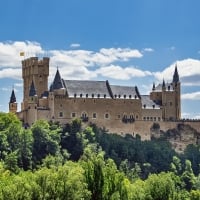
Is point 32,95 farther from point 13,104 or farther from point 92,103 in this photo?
point 92,103

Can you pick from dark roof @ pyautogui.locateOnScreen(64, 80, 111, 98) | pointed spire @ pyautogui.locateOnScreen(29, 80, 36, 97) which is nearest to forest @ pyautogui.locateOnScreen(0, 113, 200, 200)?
dark roof @ pyautogui.locateOnScreen(64, 80, 111, 98)

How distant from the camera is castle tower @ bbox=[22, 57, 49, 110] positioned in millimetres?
133500

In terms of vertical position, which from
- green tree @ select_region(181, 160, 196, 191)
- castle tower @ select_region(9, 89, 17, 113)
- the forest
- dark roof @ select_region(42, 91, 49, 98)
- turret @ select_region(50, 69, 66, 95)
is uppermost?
turret @ select_region(50, 69, 66, 95)

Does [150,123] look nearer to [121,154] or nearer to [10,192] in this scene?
[121,154]

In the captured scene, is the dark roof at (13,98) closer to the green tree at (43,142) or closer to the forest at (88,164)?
the forest at (88,164)

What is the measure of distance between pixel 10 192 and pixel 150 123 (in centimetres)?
8239

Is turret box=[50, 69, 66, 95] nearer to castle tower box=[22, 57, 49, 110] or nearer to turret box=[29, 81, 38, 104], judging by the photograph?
turret box=[29, 81, 38, 104]

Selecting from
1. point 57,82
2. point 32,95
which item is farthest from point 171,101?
point 32,95

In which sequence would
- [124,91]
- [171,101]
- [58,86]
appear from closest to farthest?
[58,86]
[124,91]
[171,101]

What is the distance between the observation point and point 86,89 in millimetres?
131875

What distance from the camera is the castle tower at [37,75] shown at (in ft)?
438

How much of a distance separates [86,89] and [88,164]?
69.2 metres

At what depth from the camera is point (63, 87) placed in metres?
129

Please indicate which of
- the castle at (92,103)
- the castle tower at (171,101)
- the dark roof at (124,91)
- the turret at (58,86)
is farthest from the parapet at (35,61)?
the castle tower at (171,101)
